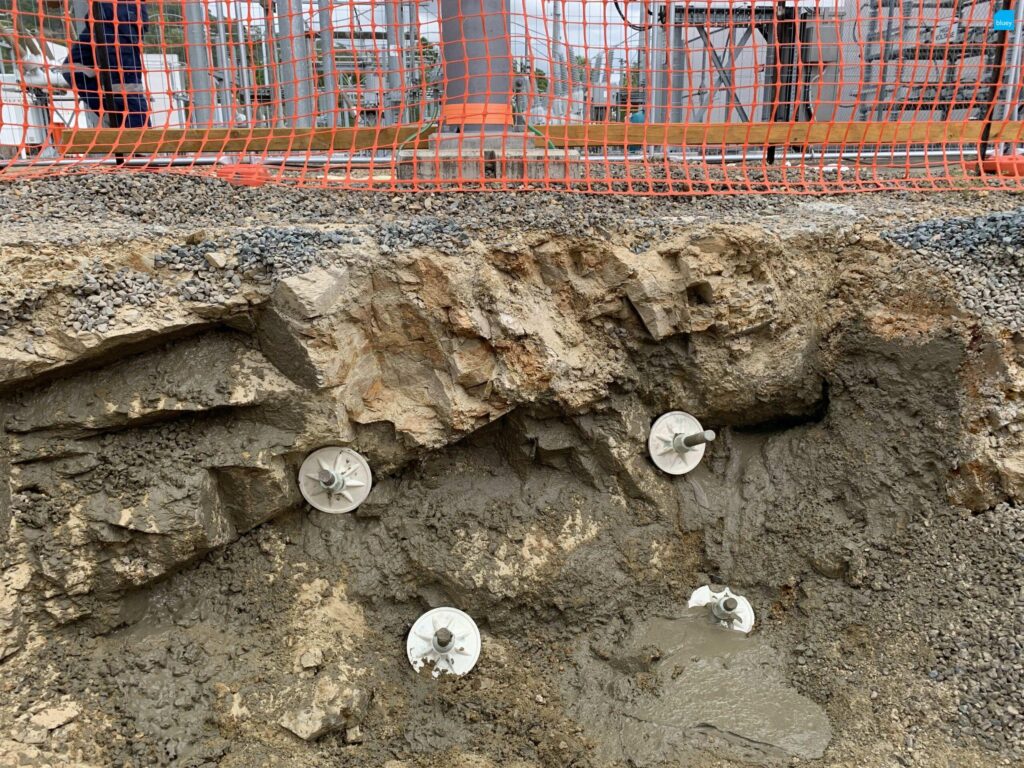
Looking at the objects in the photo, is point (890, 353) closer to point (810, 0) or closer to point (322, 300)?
point (322, 300)

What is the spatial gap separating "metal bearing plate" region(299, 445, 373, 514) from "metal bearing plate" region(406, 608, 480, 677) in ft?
2.11

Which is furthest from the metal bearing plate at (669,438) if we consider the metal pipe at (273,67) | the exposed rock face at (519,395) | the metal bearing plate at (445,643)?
the metal pipe at (273,67)

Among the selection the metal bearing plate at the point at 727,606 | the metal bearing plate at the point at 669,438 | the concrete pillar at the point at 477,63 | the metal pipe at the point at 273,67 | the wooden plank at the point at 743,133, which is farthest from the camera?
→ the wooden plank at the point at 743,133

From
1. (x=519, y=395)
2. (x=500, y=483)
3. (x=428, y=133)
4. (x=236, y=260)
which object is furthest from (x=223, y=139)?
(x=500, y=483)

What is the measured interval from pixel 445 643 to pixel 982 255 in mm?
2949

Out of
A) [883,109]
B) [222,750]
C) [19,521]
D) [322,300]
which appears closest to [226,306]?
[322,300]

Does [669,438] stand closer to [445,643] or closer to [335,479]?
[445,643]

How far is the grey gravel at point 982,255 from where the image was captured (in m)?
3.00

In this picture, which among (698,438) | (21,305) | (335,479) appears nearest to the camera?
(21,305)

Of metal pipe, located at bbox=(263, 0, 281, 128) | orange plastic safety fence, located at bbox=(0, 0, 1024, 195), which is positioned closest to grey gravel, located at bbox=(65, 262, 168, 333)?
orange plastic safety fence, located at bbox=(0, 0, 1024, 195)

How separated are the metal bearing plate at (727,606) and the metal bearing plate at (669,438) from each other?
62 cm

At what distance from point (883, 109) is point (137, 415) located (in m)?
5.69

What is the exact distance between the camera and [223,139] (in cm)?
418

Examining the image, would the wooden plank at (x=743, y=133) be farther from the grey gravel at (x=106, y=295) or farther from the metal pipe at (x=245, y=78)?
the grey gravel at (x=106, y=295)
